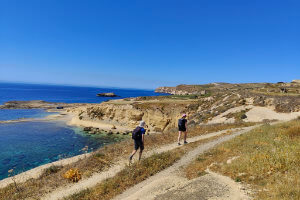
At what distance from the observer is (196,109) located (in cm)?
4072

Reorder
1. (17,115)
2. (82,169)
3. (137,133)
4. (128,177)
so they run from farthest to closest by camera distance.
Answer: (17,115) < (82,169) < (137,133) < (128,177)

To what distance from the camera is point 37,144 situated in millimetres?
28438

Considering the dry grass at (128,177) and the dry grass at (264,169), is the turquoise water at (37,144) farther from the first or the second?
the dry grass at (264,169)

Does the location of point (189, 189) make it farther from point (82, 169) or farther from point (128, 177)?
point (82, 169)

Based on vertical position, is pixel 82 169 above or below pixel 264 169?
below

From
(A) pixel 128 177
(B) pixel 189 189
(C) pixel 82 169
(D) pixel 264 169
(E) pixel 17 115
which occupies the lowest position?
(E) pixel 17 115

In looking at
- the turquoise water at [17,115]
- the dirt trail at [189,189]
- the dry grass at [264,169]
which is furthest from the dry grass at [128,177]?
the turquoise water at [17,115]

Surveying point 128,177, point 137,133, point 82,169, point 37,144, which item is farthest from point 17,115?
point 128,177

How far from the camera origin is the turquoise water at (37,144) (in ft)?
70.0

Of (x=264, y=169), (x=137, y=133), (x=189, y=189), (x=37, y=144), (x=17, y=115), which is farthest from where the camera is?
(x=17, y=115)

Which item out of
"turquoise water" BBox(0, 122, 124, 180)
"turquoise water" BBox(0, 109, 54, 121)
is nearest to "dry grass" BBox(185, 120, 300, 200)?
"turquoise water" BBox(0, 122, 124, 180)

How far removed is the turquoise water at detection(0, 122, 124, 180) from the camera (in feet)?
70.0

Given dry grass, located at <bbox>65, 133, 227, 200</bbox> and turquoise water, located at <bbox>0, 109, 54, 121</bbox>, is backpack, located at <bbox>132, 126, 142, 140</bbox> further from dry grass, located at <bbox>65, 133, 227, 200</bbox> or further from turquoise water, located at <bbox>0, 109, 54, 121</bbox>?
turquoise water, located at <bbox>0, 109, 54, 121</bbox>

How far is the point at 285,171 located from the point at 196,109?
113 feet
